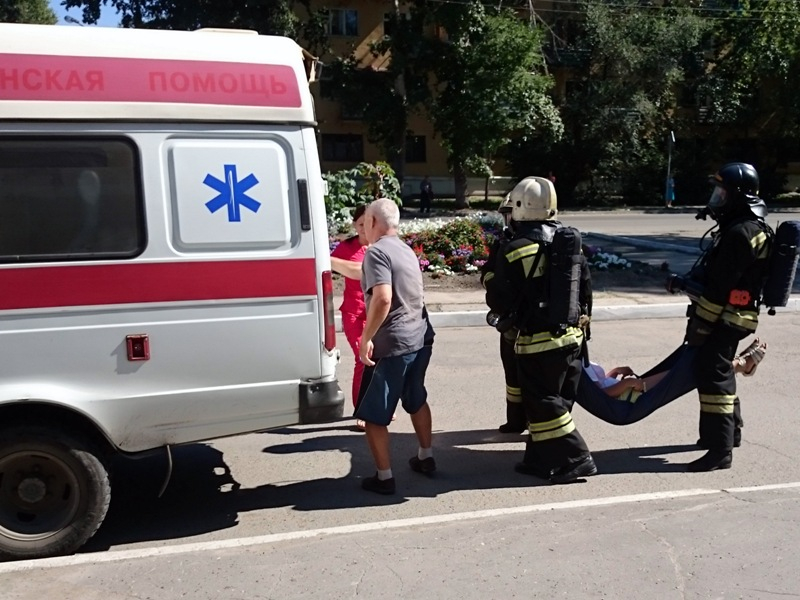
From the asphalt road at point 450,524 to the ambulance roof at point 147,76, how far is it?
2.22 meters

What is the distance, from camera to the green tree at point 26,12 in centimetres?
3681

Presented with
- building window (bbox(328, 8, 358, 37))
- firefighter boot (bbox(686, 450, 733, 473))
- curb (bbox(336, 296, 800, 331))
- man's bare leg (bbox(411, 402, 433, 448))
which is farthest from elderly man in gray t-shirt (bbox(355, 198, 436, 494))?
building window (bbox(328, 8, 358, 37))

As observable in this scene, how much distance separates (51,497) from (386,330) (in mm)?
2009

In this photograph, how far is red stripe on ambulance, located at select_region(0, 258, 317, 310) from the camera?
4.13 metres

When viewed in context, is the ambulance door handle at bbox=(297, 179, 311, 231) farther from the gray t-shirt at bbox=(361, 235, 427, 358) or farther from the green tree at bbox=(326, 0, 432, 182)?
the green tree at bbox=(326, 0, 432, 182)

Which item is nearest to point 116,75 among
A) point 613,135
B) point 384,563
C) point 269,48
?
point 269,48

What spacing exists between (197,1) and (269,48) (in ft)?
96.9

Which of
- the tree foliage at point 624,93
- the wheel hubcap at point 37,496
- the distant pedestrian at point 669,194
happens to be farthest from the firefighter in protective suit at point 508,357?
the tree foliage at point 624,93

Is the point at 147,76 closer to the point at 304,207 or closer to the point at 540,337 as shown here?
the point at 304,207

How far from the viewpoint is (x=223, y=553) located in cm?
440

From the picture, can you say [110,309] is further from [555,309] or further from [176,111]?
[555,309]

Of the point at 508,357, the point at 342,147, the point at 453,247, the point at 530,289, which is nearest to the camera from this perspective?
the point at 530,289

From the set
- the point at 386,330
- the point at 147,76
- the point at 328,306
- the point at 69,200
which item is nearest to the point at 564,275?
the point at 386,330

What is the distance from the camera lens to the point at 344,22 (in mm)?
39906
